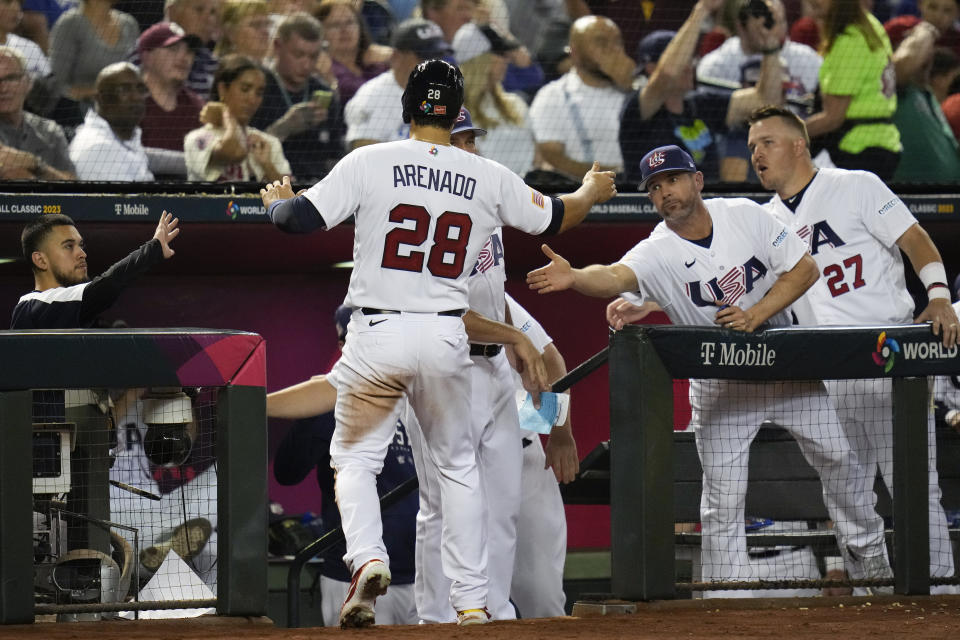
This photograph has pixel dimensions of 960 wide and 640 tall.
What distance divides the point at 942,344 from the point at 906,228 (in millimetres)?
637

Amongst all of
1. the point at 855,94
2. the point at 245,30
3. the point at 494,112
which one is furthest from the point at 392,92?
the point at 855,94

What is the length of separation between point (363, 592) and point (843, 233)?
7.98 feet

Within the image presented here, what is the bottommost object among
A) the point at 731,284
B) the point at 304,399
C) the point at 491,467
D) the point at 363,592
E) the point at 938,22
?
the point at 363,592

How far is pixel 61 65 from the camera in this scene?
21.0ft

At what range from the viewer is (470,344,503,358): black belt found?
4.32 metres

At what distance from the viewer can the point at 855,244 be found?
16.3 ft

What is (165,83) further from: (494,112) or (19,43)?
(494,112)

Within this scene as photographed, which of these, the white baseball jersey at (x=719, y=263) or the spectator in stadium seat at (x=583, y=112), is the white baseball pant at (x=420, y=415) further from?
the spectator in stadium seat at (x=583, y=112)

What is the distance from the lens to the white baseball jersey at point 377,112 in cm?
665

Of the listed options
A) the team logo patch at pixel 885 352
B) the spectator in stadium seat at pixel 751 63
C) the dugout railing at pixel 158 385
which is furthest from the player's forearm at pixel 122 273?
the spectator in stadium seat at pixel 751 63

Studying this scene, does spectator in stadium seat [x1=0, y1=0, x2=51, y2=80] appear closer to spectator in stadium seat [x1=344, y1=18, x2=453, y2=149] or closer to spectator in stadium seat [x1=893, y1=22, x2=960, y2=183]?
spectator in stadium seat [x1=344, y1=18, x2=453, y2=149]

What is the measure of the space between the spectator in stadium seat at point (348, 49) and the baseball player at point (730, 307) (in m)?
2.61

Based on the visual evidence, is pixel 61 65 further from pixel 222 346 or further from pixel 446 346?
pixel 446 346

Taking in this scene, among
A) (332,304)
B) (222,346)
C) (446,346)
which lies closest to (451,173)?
(446,346)
